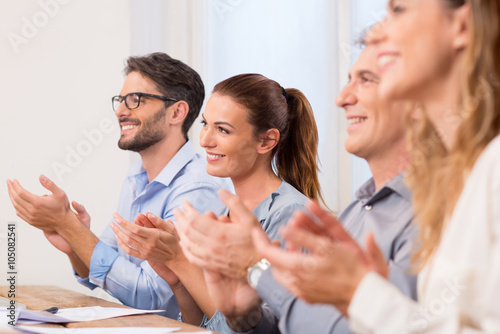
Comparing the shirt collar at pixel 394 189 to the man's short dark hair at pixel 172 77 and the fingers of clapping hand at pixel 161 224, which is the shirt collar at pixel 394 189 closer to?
the fingers of clapping hand at pixel 161 224

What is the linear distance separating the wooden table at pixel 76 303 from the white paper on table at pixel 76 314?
0.03 meters

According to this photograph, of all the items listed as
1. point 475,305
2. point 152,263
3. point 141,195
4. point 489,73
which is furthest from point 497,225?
point 141,195

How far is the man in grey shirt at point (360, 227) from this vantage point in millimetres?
1160

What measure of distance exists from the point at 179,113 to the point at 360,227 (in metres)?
1.41

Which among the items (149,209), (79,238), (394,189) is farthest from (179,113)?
(394,189)

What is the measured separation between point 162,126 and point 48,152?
0.84 m

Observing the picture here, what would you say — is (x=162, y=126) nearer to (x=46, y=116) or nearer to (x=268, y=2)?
(x=46, y=116)

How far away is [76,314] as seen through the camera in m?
1.64

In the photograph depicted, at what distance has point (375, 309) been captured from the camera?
32.1 inches

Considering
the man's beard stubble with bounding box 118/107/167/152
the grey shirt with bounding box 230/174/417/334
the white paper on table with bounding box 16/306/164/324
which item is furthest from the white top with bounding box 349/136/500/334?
the man's beard stubble with bounding box 118/107/167/152

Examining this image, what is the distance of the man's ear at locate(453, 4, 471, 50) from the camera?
853 mm

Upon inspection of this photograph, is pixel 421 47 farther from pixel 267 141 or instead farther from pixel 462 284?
pixel 267 141

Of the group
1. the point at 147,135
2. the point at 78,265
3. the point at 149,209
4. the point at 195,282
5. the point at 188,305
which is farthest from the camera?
the point at 147,135

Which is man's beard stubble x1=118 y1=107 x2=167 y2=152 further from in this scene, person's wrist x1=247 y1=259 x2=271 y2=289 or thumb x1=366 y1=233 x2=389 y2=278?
thumb x1=366 y1=233 x2=389 y2=278
